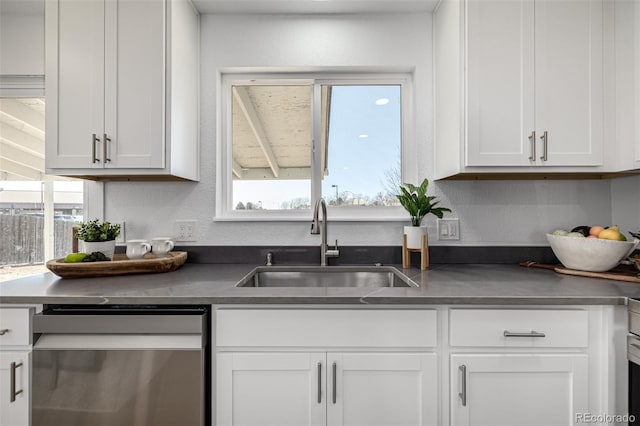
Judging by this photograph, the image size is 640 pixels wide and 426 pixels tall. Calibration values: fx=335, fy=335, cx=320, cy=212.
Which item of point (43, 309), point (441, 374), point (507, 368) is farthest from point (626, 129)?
point (43, 309)

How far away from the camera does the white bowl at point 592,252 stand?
149 centimetres

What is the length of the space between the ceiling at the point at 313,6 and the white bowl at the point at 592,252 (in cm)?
143

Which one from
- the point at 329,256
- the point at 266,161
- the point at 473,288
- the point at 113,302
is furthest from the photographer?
the point at 266,161

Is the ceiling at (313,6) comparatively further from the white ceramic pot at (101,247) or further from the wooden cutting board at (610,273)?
the wooden cutting board at (610,273)

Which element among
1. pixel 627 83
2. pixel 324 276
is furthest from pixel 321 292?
pixel 627 83

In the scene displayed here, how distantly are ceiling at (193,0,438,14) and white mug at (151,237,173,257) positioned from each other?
131cm

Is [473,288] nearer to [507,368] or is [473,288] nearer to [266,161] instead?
[507,368]

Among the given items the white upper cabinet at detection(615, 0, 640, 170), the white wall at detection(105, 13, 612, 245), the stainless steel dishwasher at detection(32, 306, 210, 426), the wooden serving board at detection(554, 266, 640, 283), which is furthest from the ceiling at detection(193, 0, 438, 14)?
the stainless steel dishwasher at detection(32, 306, 210, 426)

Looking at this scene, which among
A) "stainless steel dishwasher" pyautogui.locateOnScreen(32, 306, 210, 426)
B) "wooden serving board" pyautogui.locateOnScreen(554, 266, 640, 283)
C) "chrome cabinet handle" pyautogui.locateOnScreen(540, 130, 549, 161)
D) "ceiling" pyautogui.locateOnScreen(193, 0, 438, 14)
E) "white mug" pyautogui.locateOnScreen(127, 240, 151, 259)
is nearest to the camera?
"stainless steel dishwasher" pyautogui.locateOnScreen(32, 306, 210, 426)

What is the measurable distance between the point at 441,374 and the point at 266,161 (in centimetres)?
144

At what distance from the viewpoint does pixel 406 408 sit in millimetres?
1207

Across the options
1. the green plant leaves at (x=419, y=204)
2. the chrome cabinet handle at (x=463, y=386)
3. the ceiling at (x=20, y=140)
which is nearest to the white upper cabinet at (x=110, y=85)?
the ceiling at (x=20, y=140)

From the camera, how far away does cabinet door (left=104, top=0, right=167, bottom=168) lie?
5.22 feet

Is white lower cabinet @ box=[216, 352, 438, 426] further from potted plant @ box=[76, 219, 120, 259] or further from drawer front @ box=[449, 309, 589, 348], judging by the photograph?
potted plant @ box=[76, 219, 120, 259]
